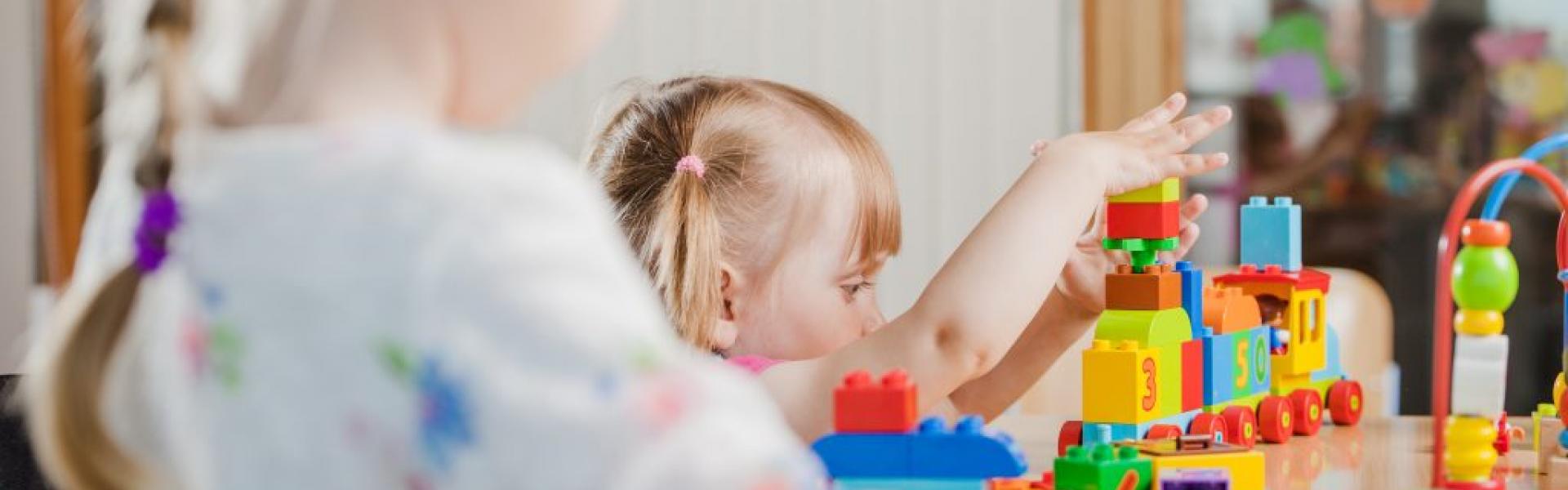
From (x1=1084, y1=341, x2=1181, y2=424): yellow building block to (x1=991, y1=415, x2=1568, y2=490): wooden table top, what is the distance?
80 millimetres

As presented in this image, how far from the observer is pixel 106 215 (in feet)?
1.89

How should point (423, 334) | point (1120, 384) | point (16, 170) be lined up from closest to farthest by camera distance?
point (423, 334)
point (1120, 384)
point (16, 170)

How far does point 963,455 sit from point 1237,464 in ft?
0.82

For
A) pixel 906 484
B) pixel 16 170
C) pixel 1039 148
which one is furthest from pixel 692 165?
pixel 16 170

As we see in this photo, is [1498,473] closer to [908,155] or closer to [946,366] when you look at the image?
[946,366]

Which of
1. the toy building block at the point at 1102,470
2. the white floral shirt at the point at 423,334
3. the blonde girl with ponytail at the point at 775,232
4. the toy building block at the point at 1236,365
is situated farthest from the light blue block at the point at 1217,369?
the white floral shirt at the point at 423,334

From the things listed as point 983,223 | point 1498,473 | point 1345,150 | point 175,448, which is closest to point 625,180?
point 983,223

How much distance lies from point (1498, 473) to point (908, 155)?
1891 mm

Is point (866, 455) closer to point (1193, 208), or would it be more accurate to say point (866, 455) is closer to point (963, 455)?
point (963, 455)

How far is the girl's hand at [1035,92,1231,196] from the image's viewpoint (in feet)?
3.27

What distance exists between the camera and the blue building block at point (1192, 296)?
1.06 m

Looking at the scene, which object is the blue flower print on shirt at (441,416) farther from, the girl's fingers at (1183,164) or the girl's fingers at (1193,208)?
the girl's fingers at (1193,208)

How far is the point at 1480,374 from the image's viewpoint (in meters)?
0.80

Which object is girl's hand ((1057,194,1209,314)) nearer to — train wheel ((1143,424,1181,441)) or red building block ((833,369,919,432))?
train wheel ((1143,424,1181,441))
